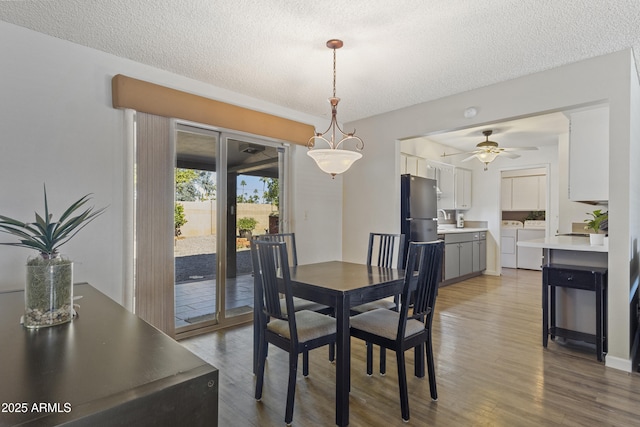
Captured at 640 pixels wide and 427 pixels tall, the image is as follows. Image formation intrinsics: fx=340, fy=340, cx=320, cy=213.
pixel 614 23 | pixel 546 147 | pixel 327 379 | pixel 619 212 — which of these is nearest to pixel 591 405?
pixel 619 212

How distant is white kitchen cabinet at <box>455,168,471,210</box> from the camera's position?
648 cm

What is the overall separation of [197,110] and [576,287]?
12.0ft

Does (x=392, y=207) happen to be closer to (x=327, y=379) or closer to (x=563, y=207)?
(x=327, y=379)

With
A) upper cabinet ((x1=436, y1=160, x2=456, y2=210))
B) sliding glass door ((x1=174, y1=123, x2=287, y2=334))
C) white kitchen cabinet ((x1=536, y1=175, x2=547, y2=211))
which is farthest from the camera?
white kitchen cabinet ((x1=536, y1=175, x2=547, y2=211))

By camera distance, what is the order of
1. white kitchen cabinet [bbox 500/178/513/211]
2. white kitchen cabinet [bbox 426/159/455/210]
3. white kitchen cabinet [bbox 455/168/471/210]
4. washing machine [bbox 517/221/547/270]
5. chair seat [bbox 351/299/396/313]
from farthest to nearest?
white kitchen cabinet [bbox 500/178/513/211] < washing machine [bbox 517/221/547/270] < white kitchen cabinet [bbox 455/168/471/210] < white kitchen cabinet [bbox 426/159/455/210] < chair seat [bbox 351/299/396/313]

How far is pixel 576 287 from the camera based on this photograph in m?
2.83

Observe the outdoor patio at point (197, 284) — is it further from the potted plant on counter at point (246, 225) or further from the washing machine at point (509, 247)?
the washing machine at point (509, 247)

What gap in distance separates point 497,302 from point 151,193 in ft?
14.1

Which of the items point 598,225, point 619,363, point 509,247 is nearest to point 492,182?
point 509,247

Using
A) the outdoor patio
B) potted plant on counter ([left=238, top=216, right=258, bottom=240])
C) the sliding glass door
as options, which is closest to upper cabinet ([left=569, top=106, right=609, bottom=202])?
the sliding glass door

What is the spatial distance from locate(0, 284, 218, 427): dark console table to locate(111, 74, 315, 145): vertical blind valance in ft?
6.98

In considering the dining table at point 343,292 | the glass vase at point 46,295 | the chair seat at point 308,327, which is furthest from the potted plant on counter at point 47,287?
the dining table at point 343,292

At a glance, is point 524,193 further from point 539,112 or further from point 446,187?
point 539,112

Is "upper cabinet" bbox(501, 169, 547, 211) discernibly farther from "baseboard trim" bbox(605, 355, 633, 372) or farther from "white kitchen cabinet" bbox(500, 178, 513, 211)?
"baseboard trim" bbox(605, 355, 633, 372)
